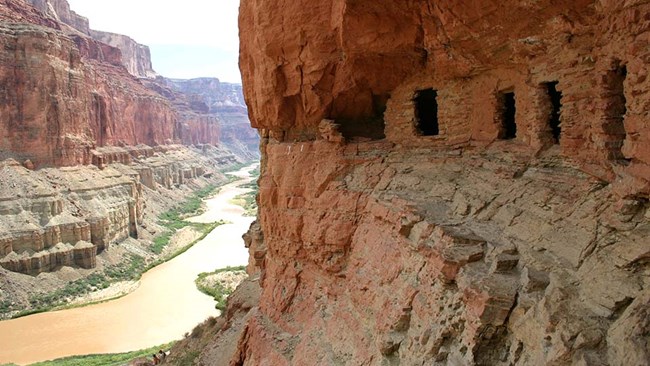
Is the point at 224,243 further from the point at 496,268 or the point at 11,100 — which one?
the point at 496,268

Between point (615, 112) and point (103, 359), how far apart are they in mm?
25301

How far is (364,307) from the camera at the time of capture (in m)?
8.31

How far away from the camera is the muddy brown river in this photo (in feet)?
86.1

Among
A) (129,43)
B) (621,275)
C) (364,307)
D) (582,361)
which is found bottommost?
(364,307)

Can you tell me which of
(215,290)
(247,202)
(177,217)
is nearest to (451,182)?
(215,290)

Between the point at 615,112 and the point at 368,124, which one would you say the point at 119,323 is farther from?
the point at 615,112

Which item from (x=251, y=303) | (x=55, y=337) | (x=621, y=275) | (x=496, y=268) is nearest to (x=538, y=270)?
(x=496, y=268)

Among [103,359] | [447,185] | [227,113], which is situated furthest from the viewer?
[227,113]

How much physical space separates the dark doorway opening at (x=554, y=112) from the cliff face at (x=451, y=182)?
0.12 ft

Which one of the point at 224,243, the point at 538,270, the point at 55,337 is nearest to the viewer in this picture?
the point at 538,270

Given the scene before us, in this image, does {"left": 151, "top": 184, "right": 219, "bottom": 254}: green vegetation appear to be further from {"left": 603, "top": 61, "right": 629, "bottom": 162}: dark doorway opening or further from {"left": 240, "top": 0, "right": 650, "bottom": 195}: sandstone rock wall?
{"left": 603, "top": 61, "right": 629, "bottom": 162}: dark doorway opening

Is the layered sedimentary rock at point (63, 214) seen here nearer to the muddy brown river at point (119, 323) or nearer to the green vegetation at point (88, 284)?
the green vegetation at point (88, 284)

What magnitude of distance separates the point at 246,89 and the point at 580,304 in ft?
34.6

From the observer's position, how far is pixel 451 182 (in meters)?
8.31
